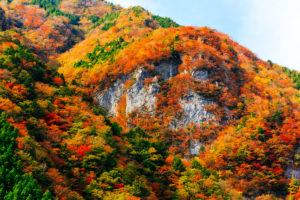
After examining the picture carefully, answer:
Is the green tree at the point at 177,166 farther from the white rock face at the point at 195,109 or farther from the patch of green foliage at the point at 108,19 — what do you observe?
the patch of green foliage at the point at 108,19

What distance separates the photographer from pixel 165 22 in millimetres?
138875

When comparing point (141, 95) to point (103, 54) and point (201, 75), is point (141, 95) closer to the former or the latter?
point (201, 75)

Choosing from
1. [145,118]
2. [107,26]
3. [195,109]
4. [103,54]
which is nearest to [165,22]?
[107,26]

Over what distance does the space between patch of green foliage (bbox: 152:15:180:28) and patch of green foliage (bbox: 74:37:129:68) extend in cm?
3010

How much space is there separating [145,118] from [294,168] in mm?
42114

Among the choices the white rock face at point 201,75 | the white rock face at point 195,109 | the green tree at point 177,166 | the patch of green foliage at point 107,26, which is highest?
the patch of green foliage at point 107,26

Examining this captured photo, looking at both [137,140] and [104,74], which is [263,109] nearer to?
[137,140]

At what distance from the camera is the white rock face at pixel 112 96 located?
9336 centimetres

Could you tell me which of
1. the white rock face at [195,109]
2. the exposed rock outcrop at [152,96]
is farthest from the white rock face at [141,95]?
the white rock face at [195,109]

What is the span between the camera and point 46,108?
54.9 m

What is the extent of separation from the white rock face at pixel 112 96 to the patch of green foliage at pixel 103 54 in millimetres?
10954

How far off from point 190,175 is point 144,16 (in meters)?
95.6

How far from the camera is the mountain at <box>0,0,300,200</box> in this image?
43.8 meters

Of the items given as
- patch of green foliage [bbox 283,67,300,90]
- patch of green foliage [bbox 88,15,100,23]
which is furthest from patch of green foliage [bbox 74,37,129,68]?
patch of green foliage [bbox 283,67,300,90]
